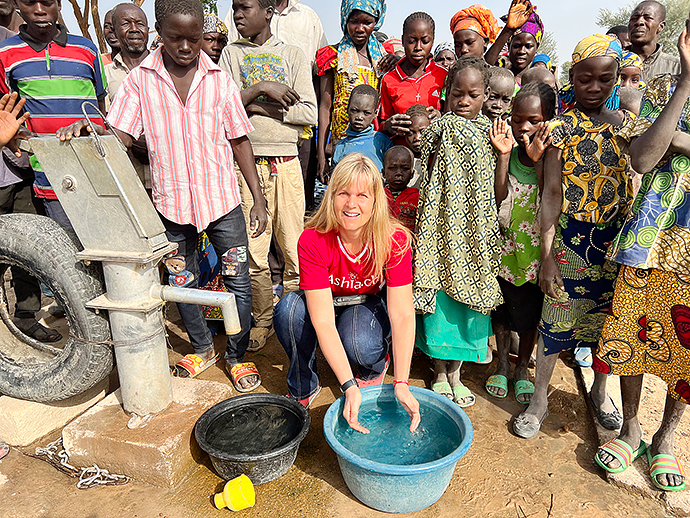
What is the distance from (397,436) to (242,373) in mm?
1033

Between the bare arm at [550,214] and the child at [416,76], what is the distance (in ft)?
4.33

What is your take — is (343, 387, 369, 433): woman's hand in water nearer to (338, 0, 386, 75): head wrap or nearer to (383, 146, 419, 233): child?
(383, 146, 419, 233): child

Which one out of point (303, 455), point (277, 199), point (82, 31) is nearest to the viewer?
point (303, 455)

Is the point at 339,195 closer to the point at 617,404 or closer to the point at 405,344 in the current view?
the point at 405,344

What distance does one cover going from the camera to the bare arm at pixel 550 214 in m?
2.17

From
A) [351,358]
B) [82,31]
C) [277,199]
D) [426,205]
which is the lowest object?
[351,358]

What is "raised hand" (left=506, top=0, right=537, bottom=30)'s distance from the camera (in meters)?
3.61

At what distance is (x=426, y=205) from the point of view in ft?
8.20

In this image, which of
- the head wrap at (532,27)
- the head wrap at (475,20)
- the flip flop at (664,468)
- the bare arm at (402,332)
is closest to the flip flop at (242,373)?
the bare arm at (402,332)

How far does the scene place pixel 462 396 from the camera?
8.73 ft

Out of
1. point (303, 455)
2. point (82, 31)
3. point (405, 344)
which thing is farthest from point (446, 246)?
point (82, 31)

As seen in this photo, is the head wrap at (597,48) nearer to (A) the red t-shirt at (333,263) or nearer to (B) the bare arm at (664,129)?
(B) the bare arm at (664,129)

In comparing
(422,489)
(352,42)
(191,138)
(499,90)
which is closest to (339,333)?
(422,489)

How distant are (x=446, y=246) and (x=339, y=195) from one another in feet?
2.25
